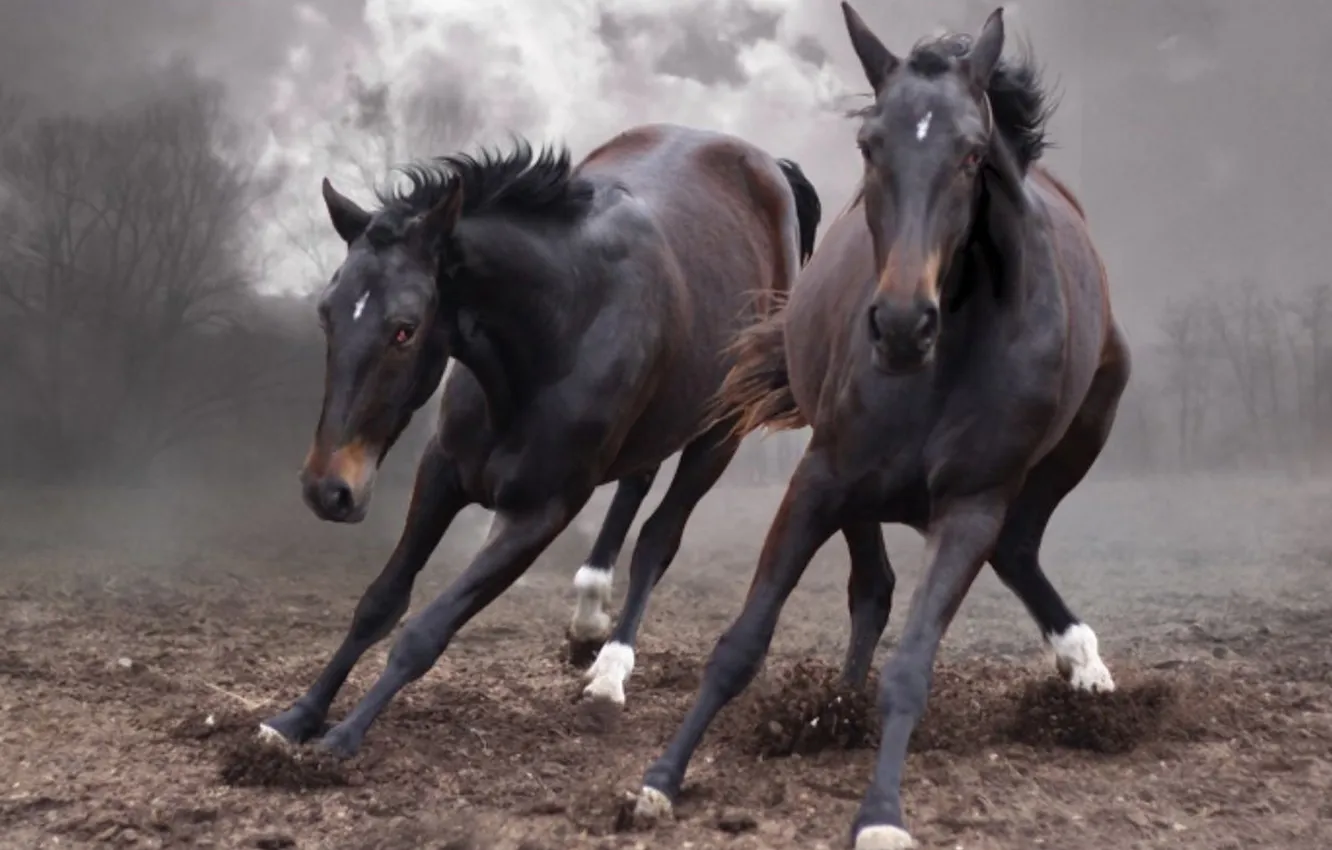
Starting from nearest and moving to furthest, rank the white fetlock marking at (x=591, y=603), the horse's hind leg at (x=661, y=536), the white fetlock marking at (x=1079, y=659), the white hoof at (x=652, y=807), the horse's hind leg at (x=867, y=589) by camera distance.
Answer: the white hoof at (x=652, y=807) → the horse's hind leg at (x=867, y=589) → the white fetlock marking at (x=1079, y=659) → the horse's hind leg at (x=661, y=536) → the white fetlock marking at (x=591, y=603)

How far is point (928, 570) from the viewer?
321 centimetres

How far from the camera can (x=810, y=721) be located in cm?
378

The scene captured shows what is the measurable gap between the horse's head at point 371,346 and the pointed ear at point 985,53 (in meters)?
1.64

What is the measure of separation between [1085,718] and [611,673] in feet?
6.10

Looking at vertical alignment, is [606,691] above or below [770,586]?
below

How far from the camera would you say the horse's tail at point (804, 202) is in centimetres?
685

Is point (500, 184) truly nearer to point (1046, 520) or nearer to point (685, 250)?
point (685, 250)

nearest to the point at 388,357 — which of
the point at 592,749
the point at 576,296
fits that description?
the point at 576,296

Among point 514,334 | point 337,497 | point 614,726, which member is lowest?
point 614,726

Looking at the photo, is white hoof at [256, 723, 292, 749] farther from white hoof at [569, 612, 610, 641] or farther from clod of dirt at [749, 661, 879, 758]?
white hoof at [569, 612, 610, 641]

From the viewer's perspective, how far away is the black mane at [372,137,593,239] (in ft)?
13.5

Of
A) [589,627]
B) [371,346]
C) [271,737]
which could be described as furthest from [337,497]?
[589,627]

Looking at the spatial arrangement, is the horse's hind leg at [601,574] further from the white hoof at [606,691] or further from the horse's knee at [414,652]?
the horse's knee at [414,652]

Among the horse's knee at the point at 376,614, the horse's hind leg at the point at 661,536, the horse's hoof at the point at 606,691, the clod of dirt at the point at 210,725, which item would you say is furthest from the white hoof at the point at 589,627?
the clod of dirt at the point at 210,725
